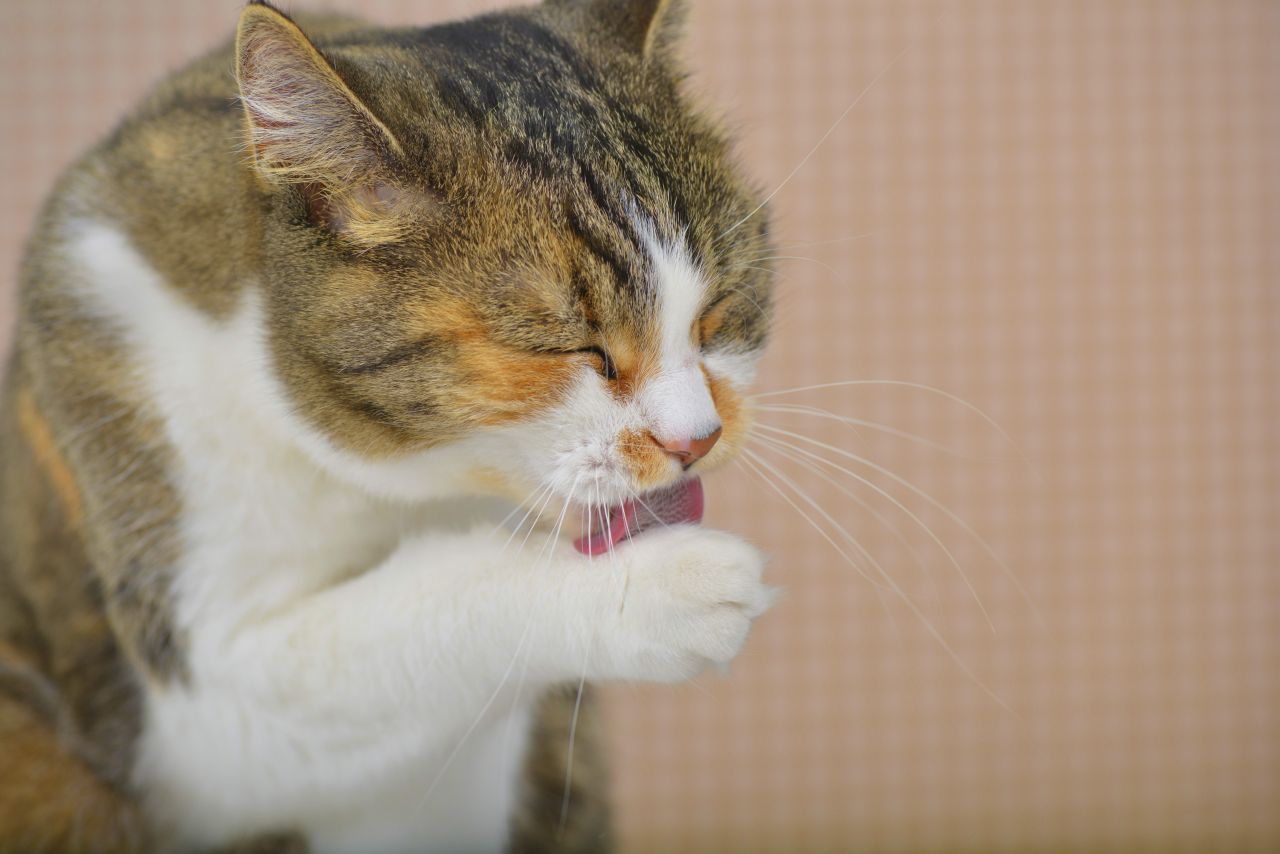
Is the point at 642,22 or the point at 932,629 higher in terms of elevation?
the point at 642,22

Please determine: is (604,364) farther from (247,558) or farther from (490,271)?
(247,558)

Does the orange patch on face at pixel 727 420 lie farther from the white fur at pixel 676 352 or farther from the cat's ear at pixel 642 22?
the cat's ear at pixel 642 22

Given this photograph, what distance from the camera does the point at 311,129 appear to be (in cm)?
67

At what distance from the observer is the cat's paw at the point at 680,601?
0.65 meters

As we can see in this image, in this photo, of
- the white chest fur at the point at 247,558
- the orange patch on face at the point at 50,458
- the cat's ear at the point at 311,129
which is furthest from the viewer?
the orange patch on face at the point at 50,458

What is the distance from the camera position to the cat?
0.68 m

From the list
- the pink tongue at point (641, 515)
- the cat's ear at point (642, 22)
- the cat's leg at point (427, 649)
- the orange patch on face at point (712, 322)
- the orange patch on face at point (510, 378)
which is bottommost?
the cat's leg at point (427, 649)

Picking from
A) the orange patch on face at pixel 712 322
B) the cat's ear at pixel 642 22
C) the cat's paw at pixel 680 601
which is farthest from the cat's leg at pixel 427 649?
the cat's ear at pixel 642 22

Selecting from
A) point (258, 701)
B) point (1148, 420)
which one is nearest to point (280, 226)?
point (258, 701)

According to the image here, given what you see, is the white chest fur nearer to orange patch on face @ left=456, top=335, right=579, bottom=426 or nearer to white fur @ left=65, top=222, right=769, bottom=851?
white fur @ left=65, top=222, right=769, bottom=851

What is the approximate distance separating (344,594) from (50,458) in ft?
0.96

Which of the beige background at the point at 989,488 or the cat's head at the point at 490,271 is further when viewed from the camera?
the beige background at the point at 989,488

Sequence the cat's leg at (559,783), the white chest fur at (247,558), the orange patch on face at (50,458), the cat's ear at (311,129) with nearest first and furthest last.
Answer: the cat's ear at (311,129) < the white chest fur at (247,558) < the orange patch on face at (50,458) < the cat's leg at (559,783)

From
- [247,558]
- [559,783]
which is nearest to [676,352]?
[247,558]
